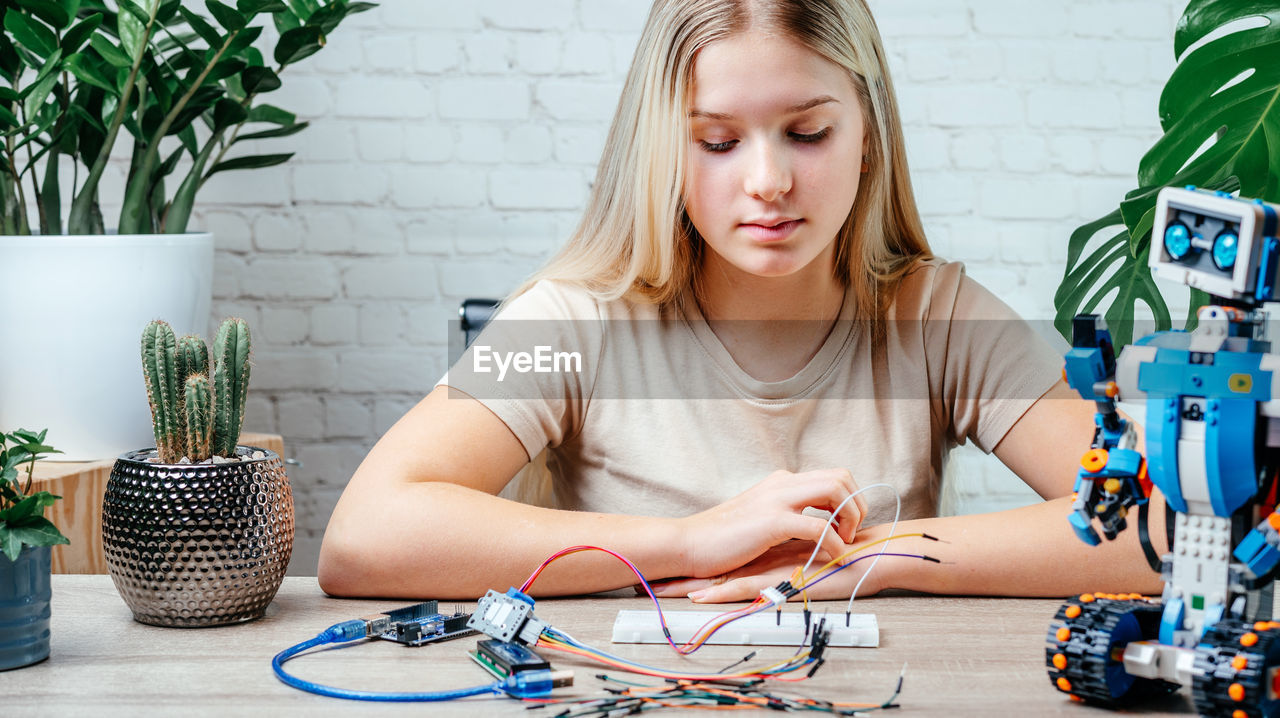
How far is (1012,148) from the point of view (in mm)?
2191

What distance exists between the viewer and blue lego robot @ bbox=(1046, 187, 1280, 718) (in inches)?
25.2

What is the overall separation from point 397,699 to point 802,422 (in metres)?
0.70

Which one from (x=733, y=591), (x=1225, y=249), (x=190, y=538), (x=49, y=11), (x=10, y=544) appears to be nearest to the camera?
(x=1225, y=249)

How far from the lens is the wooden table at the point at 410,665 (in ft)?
2.34

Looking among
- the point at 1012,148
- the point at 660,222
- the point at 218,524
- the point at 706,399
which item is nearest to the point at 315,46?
the point at 660,222

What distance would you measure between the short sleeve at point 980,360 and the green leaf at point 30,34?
117cm

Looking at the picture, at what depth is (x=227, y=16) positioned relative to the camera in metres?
1.54

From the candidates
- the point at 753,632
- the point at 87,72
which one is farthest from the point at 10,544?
the point at 87,72

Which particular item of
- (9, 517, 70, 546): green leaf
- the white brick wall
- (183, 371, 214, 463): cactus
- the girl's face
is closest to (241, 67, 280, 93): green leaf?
the white brick wall

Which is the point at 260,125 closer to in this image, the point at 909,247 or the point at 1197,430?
the point at 909,247

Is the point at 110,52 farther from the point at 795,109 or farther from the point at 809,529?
the point at 809,529

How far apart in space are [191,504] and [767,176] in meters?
0.60

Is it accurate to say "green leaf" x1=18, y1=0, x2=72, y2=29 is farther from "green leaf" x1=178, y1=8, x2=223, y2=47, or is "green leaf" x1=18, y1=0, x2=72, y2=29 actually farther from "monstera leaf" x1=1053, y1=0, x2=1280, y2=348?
"monstera leaf" x1=1053, y1=0, x2=1280, y2=348

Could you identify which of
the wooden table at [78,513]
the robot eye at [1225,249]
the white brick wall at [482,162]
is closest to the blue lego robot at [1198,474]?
the robot eye at [1225,249]
